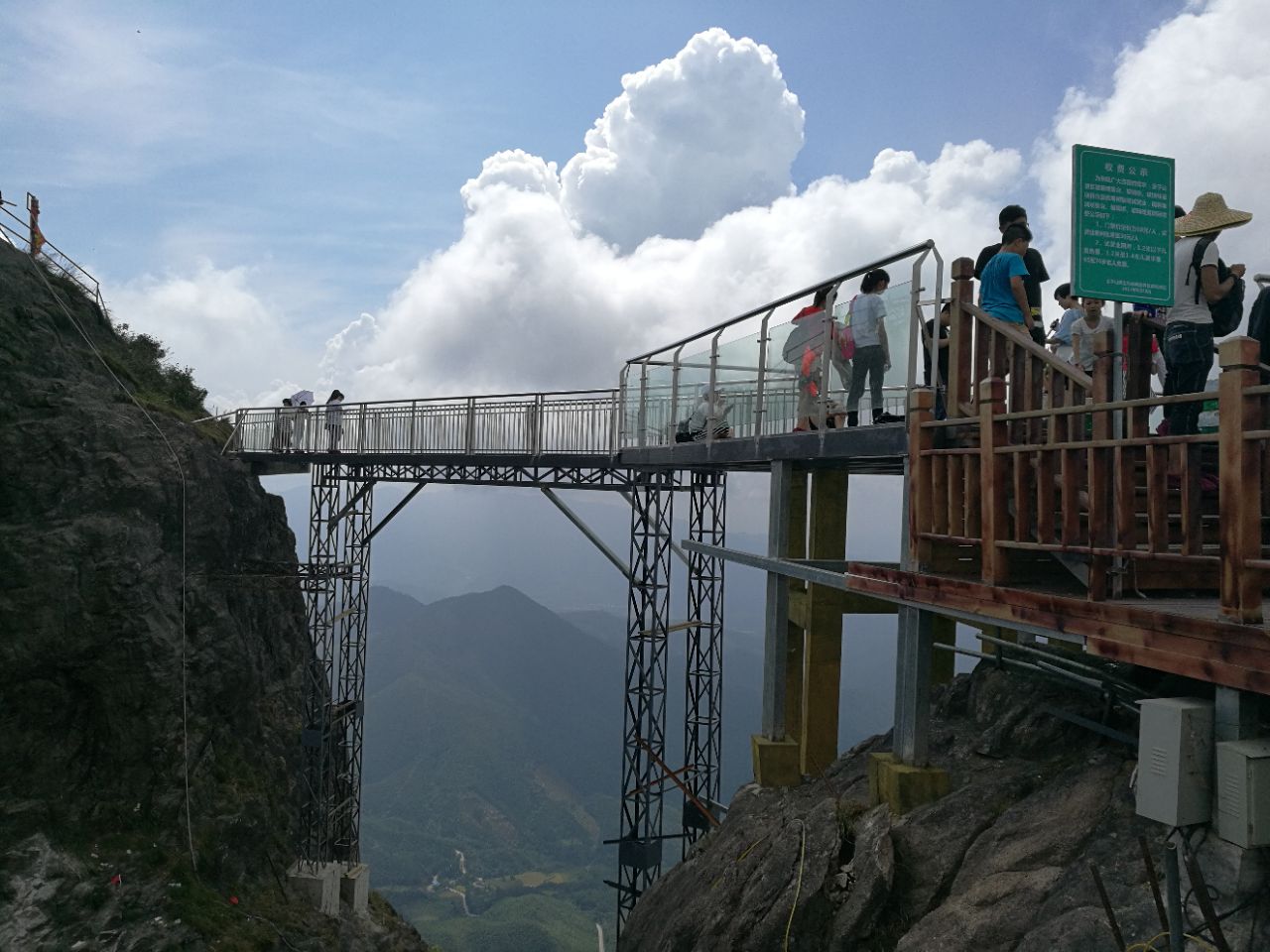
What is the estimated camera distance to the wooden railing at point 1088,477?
369 cm

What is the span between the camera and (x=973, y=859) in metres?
5.36

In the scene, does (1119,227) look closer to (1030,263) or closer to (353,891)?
(1030,263)

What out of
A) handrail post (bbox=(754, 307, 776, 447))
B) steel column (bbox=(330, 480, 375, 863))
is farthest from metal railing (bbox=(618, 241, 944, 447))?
steel column (bbox=(330, 480, 375, 863))

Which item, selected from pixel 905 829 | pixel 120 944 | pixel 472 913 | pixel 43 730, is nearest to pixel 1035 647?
pixel 905 829

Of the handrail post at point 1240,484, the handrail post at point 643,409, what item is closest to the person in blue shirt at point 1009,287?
the handrail post at point 1240,484

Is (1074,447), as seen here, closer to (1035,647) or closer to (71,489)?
(1035,647)

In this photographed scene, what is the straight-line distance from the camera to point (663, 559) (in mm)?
17844

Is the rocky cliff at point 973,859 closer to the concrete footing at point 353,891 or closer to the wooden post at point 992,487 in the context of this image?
the wooden post at point 992,487

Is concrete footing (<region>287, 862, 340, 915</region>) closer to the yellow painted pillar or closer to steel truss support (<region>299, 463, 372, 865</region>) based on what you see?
steel truss support (<region>299, 463, 372, 865</region>)

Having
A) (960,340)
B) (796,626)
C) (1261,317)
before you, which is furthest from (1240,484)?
(796,626)

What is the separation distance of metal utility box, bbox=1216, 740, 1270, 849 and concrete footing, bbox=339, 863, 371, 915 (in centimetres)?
2275

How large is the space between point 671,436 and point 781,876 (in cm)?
639

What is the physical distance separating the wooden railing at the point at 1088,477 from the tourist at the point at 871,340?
42.1 inches

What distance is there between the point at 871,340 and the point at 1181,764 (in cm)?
421
